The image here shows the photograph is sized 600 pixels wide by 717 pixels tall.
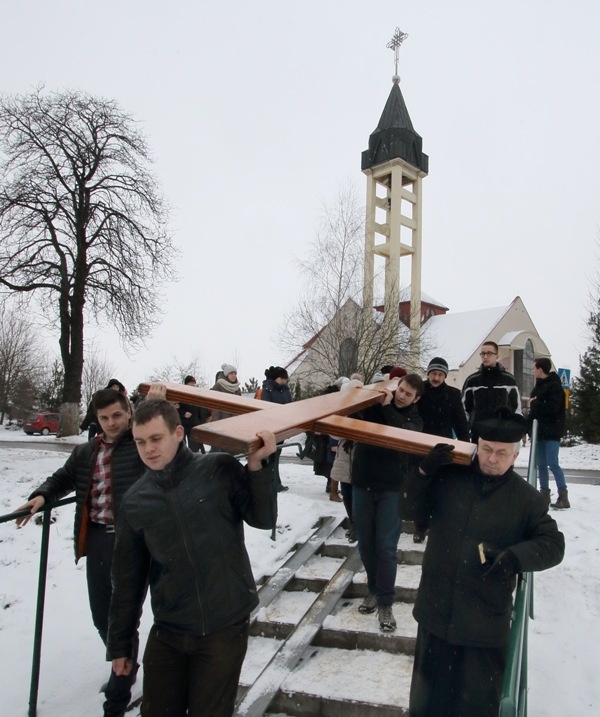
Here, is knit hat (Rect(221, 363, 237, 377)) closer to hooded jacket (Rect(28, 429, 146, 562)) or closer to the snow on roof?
hooded jacket (Rect(28, 429, 146, 562))

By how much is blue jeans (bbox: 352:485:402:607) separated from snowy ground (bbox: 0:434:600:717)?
2.42ft

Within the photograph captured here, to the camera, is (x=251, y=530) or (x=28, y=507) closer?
(x=28, y=507)

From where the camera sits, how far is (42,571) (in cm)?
333

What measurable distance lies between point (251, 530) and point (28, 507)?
3.29 meters

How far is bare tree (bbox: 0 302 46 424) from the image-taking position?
38.8 meters

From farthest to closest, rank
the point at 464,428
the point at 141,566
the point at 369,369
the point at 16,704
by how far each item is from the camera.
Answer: the point at 369,369, the point at 464,428, the point at 16,704, the point at 141,566

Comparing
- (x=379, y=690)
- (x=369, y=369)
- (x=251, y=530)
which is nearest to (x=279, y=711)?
(x=379, y=690)

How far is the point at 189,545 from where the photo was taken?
7.43 feet

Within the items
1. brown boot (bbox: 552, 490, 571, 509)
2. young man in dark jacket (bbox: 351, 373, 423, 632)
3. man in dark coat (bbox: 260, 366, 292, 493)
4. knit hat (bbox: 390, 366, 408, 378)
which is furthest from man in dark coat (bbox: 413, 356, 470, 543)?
man in dark coat (bbox: 260, 366, 292, 493)

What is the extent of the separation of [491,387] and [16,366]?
4031 cm

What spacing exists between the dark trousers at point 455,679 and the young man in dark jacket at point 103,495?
162 centimetres

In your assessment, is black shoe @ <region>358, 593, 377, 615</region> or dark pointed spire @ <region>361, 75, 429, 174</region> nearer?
black shoe @ <region>358, 593, 377, 615</region>

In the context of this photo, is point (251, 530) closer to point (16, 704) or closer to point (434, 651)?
point (16, 704)

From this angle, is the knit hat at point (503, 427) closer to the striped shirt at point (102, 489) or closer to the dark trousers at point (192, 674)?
the dark trousers at point (192, 674)
